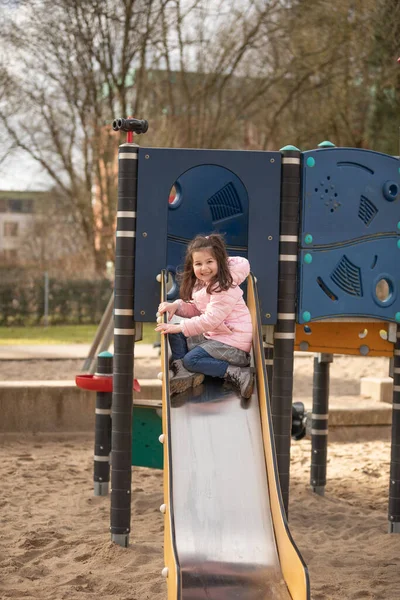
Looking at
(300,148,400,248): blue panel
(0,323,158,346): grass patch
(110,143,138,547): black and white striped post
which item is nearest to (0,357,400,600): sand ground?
(110,143,138,547): black and white striped post

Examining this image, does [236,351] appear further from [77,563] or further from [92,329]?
[92,329]

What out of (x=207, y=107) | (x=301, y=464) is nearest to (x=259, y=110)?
(x=207, y=107)

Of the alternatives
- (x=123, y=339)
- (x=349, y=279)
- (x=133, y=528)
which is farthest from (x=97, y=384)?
(x=349, y=279)

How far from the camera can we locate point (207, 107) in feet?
68.1

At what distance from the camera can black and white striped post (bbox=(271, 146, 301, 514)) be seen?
535cm

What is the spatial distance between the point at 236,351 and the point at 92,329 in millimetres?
16083

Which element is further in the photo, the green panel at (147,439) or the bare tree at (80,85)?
the bare tree at (80,85)

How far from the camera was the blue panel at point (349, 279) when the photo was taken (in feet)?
17.9

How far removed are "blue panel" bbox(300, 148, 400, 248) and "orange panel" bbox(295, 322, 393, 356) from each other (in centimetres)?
76

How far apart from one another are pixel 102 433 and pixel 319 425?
5.81 ft

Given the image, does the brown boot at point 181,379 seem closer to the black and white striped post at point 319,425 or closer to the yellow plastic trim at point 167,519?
the yellow plastic trim at point 167,519

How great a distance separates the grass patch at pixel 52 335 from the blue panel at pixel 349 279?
36.4 ft

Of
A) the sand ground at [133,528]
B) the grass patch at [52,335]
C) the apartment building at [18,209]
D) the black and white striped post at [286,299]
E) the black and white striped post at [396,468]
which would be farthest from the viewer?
the apartment building at [18,209]

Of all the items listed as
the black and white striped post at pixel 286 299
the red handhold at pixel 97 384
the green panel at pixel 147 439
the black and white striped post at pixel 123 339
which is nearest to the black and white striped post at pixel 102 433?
the red handhold at pixel 97 384
